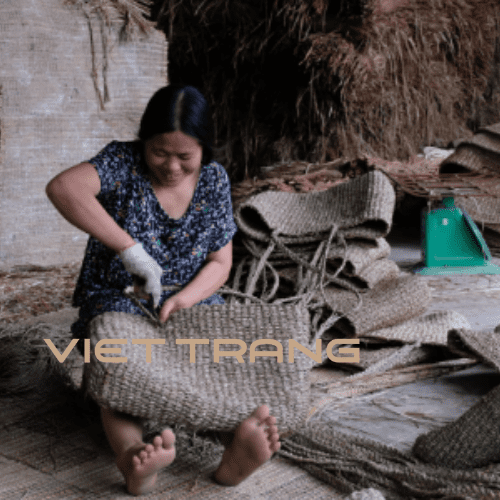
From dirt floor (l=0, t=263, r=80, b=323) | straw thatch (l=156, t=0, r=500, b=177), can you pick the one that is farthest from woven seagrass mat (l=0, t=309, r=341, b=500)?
straw thatch (l=156, t=0, r=500, b=177)

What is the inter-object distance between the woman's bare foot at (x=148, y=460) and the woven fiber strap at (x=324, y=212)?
1080 mm

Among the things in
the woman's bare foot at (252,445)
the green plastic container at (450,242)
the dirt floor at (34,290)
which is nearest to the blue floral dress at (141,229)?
the woman's bare foot at (252,445)

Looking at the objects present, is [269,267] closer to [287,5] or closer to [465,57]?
[287,5]

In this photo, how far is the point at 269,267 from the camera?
6.75 feet

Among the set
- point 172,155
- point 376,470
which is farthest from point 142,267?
point 376,470

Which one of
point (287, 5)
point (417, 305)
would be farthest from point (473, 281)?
point (287, 5)

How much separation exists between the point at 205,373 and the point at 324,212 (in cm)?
104

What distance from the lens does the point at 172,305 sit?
4.22ft

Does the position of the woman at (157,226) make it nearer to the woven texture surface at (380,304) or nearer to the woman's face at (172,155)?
the woman's face at (172,155)

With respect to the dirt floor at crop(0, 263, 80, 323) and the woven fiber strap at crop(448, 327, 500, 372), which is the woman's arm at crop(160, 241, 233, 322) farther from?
the dirt floor at crop(0, 263, 80, 323)

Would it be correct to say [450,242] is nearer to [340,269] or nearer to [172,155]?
[340,269]

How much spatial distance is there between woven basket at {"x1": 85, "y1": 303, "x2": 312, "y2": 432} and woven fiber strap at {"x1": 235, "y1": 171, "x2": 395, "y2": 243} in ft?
2.68

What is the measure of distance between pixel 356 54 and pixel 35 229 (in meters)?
1.88

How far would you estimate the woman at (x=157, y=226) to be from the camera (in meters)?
1.15
